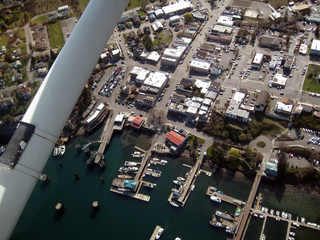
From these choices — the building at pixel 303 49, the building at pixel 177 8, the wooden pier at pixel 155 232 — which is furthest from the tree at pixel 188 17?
the wooden pier at pixel 155 232

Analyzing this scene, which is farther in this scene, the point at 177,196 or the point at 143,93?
the point at 143,93

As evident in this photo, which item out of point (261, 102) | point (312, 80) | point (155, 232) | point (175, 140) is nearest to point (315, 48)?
point (312, 80)

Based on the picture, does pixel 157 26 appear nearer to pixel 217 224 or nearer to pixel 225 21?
pixel 225 21

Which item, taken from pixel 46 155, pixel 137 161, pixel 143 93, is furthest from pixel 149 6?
pixel 46 155

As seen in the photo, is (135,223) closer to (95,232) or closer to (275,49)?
(95,232)

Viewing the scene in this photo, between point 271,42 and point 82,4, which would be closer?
point 271,42

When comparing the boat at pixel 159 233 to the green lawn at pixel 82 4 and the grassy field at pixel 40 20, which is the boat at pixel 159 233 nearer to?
the grassy field at pixel 40 20
